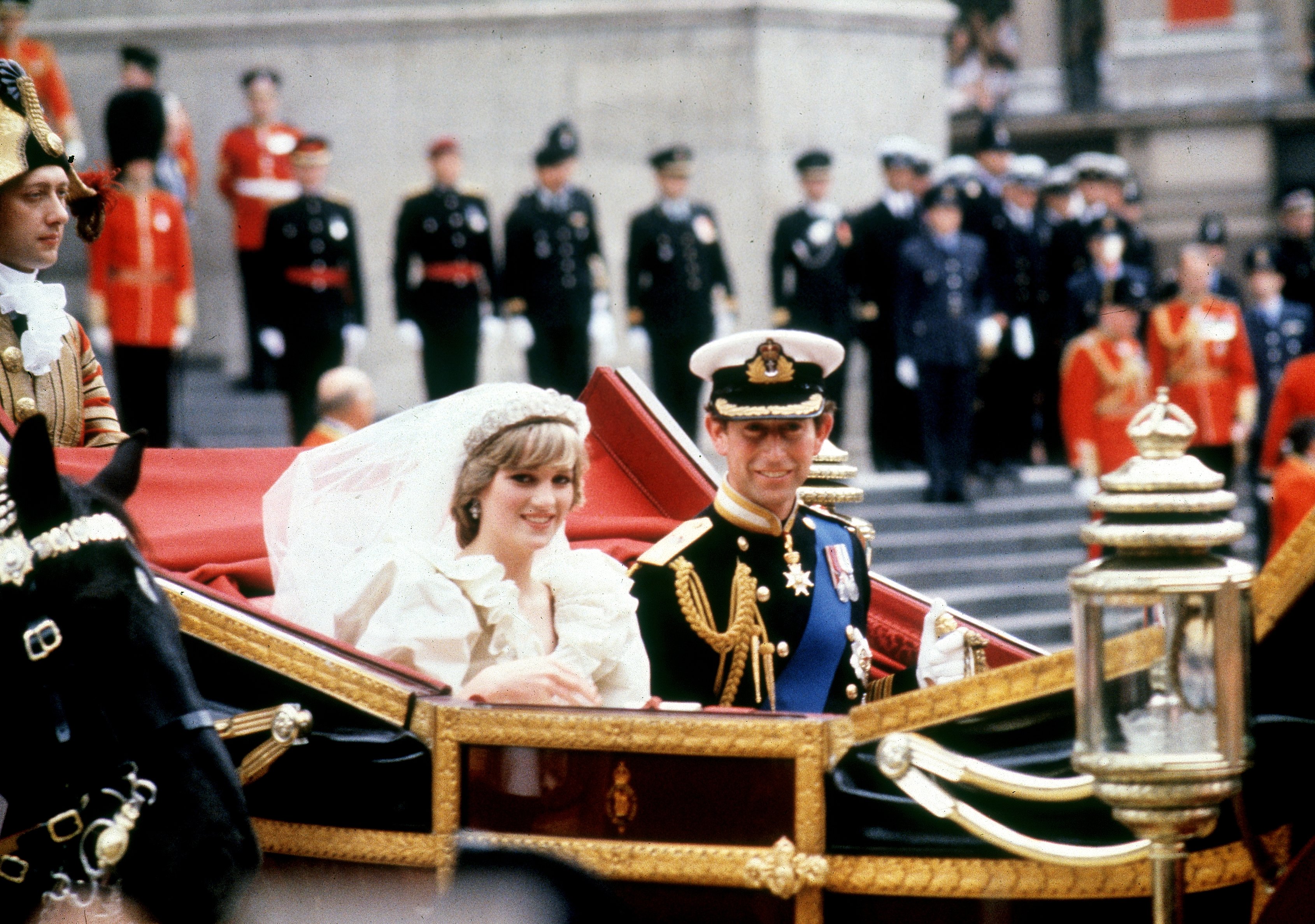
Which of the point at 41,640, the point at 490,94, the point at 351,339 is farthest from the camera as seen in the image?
→ the point at 490,94

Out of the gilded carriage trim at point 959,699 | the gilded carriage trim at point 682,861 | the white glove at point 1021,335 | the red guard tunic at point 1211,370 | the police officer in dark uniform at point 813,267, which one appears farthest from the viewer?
the white glove at point 1021,335

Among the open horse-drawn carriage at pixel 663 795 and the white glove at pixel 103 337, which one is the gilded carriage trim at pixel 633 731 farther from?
the white glove at pixel 103 337

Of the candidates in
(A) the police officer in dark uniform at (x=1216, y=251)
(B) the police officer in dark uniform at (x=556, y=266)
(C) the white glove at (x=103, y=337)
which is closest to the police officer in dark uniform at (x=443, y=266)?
(B) the police officer in dark uniform at (x=556, y=266)

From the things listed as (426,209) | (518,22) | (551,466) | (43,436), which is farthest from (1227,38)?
(43,436)

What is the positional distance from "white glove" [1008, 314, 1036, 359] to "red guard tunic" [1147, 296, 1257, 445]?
116 centimetres

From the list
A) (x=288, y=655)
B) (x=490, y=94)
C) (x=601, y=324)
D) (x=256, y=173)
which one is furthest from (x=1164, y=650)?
(x=490, y=94)

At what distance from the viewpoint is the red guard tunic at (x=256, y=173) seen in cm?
1103

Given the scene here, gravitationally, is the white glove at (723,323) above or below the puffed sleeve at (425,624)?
below

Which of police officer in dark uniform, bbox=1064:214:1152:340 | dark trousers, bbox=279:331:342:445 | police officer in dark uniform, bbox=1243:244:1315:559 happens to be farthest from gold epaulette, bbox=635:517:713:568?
police officer in dark uniform, bbox=1064:214:1152:340

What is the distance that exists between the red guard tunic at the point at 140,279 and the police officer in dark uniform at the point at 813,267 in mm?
3290

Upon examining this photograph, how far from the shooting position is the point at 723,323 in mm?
11000

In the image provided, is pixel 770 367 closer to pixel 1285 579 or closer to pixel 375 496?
pixel 375 496

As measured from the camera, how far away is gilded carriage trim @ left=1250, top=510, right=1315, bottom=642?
2.64m

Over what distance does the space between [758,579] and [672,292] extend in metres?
6.95
